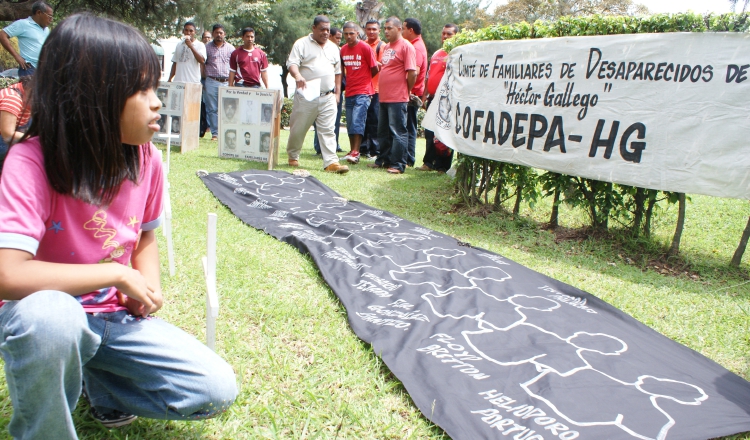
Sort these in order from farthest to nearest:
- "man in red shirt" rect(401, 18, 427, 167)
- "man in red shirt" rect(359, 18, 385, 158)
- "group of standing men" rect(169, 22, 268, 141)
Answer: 1. "group of standing men" rect(169, 22, 268, 141)
2. "man in red shirt" rect(359, 18, 385, 158)
3. "man in red shirt" rect(401, 18, 427, 167)

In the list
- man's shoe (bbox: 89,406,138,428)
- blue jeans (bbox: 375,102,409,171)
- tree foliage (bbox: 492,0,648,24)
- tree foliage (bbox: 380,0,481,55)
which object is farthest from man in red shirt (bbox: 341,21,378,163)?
tree foliage (bbox: 380,0,481,55)

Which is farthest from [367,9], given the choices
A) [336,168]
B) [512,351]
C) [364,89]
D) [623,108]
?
[512,351]

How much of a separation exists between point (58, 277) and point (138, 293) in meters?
0.20

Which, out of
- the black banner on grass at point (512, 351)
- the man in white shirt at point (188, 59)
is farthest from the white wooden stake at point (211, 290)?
the man in white shirt at point (188, 59)

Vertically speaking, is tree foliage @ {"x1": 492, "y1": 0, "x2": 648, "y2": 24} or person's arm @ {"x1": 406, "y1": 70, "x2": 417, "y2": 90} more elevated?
tree foliage @ {"x1": 492, "y1": 0, "x2": 648, "y2": 24}

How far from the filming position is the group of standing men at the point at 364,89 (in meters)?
7.20

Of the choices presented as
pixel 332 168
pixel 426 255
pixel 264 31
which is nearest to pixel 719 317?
pixel 426 255

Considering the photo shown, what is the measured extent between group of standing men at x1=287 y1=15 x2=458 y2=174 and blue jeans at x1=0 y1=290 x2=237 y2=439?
5828mm

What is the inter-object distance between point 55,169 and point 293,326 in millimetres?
1545

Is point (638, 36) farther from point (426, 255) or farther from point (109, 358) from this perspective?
point (109, 358)

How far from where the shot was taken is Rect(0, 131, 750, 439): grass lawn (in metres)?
2.04

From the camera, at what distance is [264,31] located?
29.9 m

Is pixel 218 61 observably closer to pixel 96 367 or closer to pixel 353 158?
pixel 353 158

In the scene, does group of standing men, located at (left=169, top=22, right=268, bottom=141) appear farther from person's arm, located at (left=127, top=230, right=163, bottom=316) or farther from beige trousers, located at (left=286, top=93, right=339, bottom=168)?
person's arm, located at (left=127, top=230, right=163, bottom=316)
